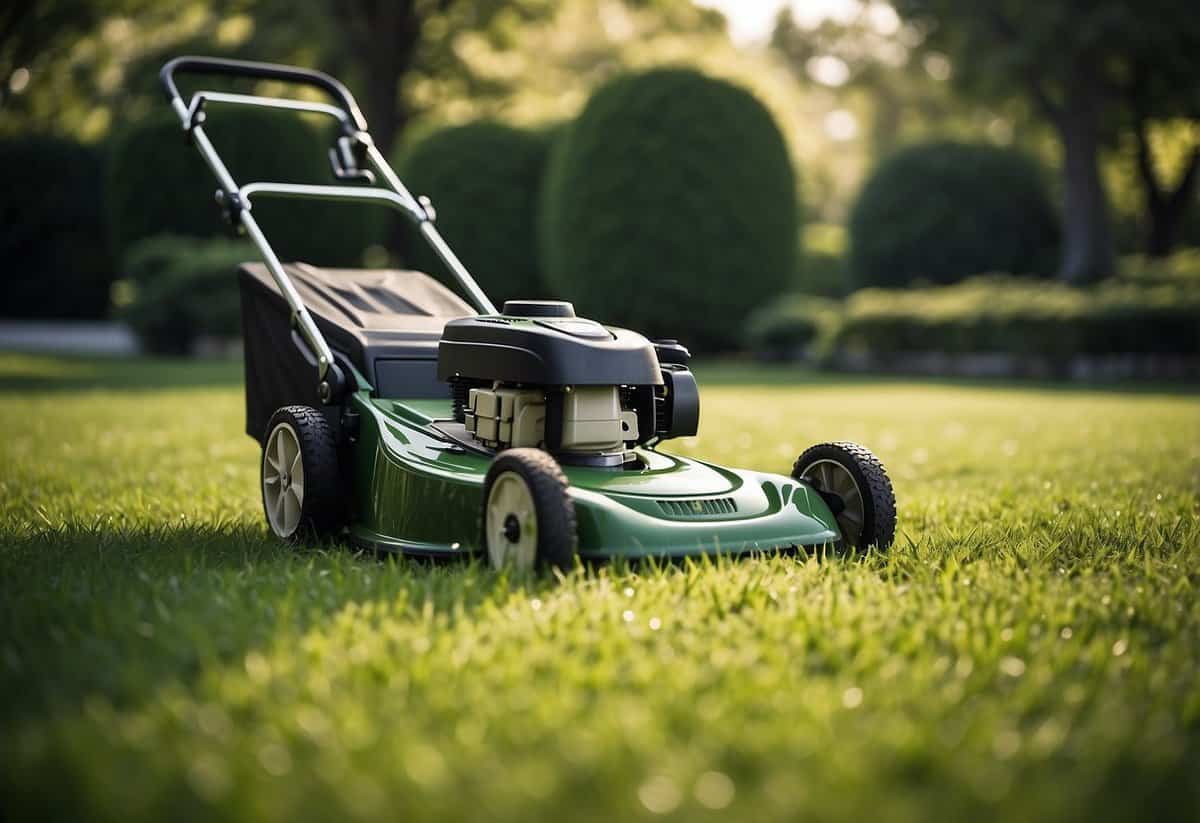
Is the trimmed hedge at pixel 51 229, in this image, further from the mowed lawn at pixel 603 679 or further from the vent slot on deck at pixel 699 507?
the vent slot on deck at pixel 699 507

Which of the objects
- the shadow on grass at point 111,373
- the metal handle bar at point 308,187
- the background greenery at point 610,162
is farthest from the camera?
the background greenery at point 610,162

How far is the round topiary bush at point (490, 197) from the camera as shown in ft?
58.4

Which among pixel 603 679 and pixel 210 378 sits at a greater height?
pixel 210 378

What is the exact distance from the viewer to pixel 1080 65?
19.0m

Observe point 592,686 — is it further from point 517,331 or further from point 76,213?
point 76,213

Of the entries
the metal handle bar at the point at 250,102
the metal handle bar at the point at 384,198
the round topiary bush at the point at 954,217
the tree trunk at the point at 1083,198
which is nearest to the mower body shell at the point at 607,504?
the metal handle bar at the point at 384,198

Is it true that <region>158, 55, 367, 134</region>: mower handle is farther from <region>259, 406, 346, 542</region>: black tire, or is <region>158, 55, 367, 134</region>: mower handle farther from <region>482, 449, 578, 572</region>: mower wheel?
<region>482, 449, 578, 572</region>: mower wheel

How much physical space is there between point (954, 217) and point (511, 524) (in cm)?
1801

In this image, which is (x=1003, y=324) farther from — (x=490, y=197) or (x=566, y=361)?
(x=566, y=361)

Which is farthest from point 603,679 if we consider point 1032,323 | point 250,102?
point 1032,323

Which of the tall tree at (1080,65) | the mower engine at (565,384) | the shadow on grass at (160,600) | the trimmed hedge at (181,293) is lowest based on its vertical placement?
the shadow on grass at (160,600)

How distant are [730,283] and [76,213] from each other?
12.1 metres

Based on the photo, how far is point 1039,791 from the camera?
Answer: 5.82 ft

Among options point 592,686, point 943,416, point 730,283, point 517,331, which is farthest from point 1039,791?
point 730,283
